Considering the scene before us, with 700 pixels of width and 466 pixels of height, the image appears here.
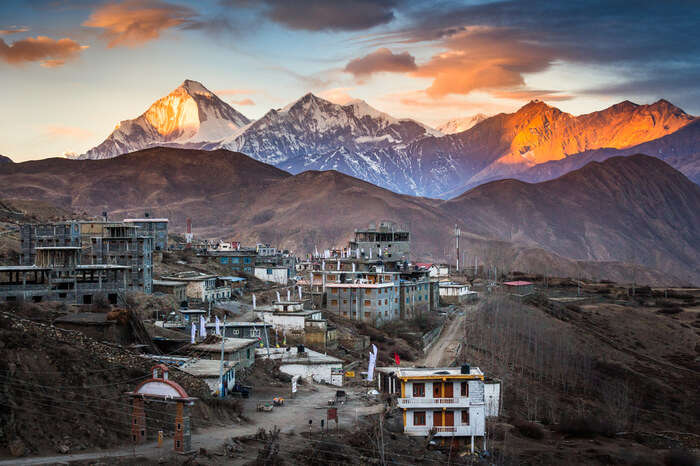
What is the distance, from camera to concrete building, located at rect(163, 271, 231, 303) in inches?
2763

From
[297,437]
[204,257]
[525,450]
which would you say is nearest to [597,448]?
[525,450]

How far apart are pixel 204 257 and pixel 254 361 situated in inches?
2157

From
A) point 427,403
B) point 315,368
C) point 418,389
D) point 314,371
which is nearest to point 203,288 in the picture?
point 315,368

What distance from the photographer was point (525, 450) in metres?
39.0

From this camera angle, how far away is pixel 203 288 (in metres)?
70.8

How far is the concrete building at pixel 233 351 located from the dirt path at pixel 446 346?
1774 cm

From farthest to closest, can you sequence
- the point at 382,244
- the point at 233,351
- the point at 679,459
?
the point at 382,244 → the point at 233,351 → the point at 679,459

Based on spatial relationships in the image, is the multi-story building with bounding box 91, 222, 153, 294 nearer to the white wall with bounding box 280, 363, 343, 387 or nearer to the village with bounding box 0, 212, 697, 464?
the village with bounding box 0, 212, 697, 464

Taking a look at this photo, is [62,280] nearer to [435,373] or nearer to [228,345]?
[228,345]

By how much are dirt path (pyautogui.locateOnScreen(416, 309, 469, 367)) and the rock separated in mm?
36311

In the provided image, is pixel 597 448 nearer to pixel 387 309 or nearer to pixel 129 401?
pixel 129 401

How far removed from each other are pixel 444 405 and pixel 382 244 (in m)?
60.9

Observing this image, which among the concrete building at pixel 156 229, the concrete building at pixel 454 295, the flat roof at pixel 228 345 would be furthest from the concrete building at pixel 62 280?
the concrete building at pixel 454 295

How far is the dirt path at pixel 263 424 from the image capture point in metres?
26.3
